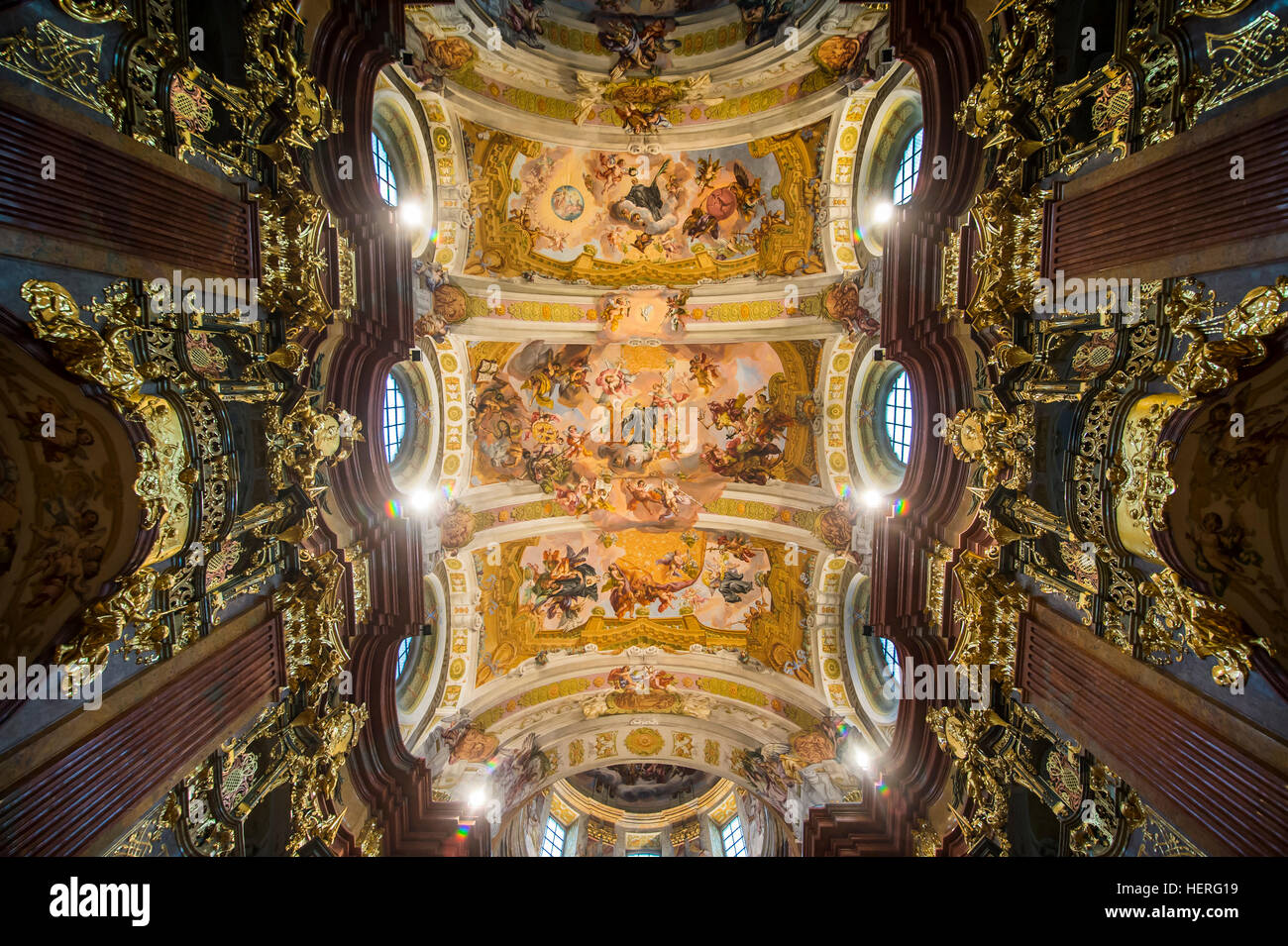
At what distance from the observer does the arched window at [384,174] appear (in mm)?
12695

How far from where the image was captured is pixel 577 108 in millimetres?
13789

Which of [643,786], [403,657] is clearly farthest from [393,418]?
[643,786]

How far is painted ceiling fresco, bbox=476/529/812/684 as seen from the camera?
16984 millimetres

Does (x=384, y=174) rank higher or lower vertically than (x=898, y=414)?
higher

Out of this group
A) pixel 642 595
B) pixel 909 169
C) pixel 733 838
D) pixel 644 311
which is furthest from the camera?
pixel 733 838

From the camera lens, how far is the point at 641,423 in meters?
16.6

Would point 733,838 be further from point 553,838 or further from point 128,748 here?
point 128,748

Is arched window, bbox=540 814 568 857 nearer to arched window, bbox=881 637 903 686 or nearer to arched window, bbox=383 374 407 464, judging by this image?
arched window, bbox=881 637 903 686

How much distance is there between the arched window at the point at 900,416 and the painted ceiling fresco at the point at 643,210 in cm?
319

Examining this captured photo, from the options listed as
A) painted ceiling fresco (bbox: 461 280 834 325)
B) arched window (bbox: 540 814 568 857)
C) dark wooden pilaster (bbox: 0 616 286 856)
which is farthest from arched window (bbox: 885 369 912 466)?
arched window (bbox: 540 814 568 857)

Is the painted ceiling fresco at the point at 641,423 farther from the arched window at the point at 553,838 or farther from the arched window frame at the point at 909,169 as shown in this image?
the arched window at the point at 553,838

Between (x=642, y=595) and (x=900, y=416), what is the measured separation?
8066 mm

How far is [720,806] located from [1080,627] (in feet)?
66.9
